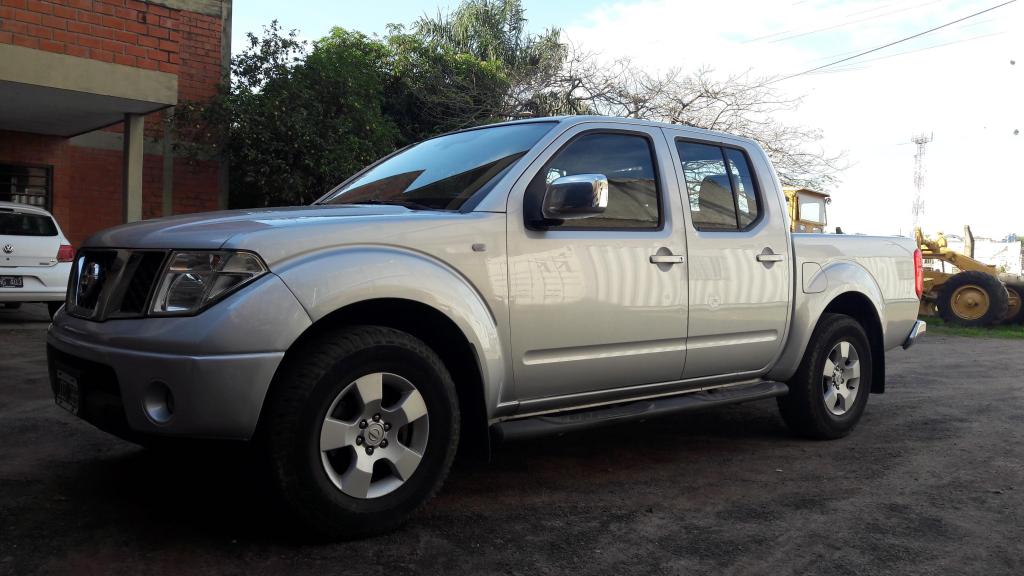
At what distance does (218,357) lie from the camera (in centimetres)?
303

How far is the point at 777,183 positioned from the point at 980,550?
2.55 m

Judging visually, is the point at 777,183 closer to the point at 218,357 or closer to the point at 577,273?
the point at 577,273

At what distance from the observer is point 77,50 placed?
38.6 feet

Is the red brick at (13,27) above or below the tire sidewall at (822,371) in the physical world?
above

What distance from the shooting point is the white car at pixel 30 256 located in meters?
10.5

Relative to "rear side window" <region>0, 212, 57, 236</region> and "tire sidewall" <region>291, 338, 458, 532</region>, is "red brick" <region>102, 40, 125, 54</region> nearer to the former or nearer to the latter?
"rear side window" <region>0, 212, 57, 236</region>

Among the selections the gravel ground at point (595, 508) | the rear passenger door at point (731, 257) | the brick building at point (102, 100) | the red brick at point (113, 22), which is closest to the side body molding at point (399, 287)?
the gravel ground at point (595, 508)

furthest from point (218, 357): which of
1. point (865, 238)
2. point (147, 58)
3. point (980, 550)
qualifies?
point (147, 58)

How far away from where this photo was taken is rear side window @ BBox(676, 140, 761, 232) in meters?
4.80

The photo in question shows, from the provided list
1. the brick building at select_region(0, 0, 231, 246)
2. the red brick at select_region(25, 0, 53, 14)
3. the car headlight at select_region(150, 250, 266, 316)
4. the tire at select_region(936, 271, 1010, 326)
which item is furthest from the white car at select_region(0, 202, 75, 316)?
the tire at select_region(936, 271, 1010, 326)

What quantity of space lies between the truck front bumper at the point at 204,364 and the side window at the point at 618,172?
1553 millimetres

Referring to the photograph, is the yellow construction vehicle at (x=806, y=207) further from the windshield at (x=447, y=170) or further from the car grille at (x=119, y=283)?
the car grille at (x=119, y=283)

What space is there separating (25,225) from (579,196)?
9.39 metres

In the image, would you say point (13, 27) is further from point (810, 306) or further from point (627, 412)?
point (810, 306)
